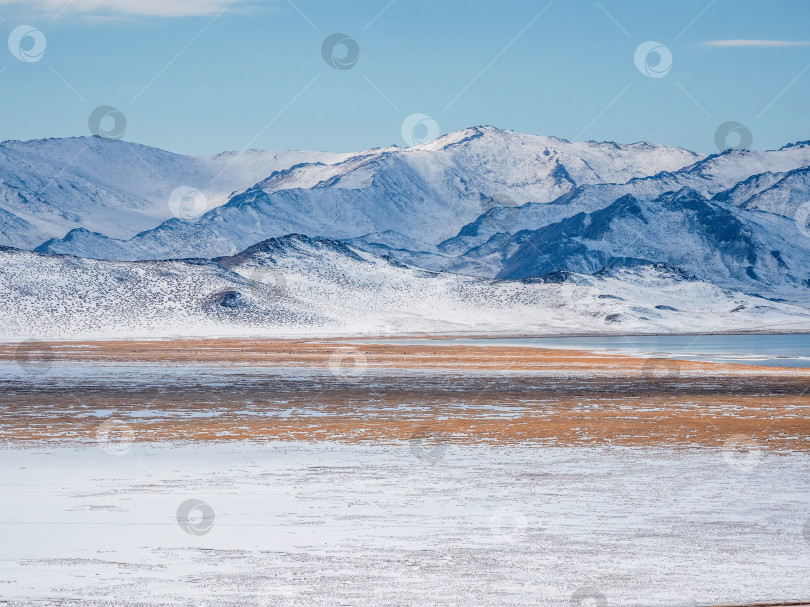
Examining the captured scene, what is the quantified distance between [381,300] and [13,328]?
227ft

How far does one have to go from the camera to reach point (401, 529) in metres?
17.4

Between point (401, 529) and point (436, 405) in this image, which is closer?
point (401, 529)

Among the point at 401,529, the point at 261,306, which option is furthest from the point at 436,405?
the point at 261,306

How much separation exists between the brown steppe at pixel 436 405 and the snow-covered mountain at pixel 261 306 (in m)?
82.7

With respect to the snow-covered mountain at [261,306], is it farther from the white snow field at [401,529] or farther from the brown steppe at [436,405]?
the white snow field at [401,529]

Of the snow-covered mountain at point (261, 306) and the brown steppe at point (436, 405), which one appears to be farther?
the snow-covered mountain at point (261, 306)

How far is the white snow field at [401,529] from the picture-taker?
1414 cm

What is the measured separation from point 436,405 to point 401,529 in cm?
2130

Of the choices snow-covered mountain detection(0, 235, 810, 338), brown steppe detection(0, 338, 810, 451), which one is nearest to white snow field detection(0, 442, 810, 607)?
brown steppe detection(0, 338, 810, 451)

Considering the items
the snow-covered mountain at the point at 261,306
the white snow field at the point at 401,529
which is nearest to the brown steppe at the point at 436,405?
the white snow field at the point at 401,529

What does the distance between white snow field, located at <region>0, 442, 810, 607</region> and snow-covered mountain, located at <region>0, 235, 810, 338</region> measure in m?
115

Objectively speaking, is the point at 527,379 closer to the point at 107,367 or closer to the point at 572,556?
the point at 107,367

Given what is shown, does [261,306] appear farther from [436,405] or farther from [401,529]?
[401,529]

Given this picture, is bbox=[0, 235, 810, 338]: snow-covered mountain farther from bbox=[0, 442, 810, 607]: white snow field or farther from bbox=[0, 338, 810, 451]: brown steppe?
bbox=[0, 442, 810, 607]: white snow field
